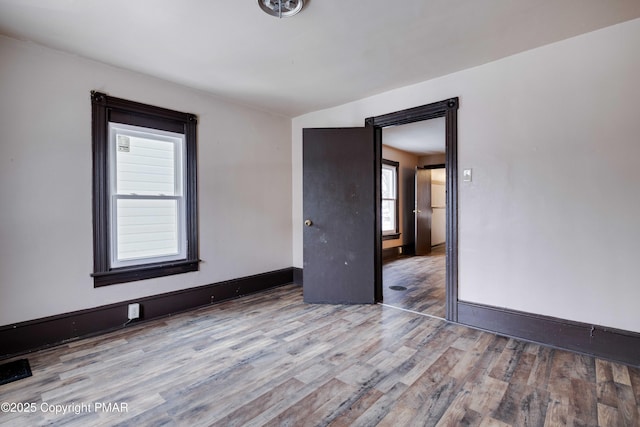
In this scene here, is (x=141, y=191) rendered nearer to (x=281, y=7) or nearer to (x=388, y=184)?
(x=281, y=7)

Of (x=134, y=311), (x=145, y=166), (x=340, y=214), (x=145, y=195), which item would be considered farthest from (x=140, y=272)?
(x=340, y=214)

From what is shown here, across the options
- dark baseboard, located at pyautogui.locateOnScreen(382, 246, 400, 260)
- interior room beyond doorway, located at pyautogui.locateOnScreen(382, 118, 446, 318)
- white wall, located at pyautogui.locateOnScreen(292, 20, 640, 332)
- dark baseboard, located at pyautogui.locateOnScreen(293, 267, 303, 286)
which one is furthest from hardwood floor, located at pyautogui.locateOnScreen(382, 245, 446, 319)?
dark baseboard, located at pyautogui.locateOnScreen(293, 267, 303, 286)

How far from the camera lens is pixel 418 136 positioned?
5336mm

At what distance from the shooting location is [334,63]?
8.87ft

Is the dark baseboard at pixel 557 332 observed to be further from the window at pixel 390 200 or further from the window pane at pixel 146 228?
the window at pixel 390 200

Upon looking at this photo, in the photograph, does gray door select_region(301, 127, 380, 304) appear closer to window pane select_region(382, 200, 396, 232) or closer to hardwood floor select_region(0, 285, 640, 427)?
hardwood floor select_region(0, 285, 640, 427)

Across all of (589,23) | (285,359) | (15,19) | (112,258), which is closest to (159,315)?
(112,258)

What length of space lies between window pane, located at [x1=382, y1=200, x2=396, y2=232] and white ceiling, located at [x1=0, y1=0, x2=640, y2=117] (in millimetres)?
3693

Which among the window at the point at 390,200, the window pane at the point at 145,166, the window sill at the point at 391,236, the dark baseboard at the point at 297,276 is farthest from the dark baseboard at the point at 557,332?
the window at the point at 390,200

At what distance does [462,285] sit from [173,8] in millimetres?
3225

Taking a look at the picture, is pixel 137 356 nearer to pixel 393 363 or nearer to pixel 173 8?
pixel 393 363

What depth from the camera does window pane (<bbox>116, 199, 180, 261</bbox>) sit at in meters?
2.85

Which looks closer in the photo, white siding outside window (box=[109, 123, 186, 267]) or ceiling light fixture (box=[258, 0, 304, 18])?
ceiling light fixture (box=[258, 0, 304, 18])

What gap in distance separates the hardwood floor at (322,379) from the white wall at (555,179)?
1.64 feet
